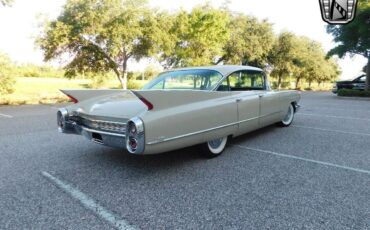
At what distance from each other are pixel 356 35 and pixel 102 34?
57.1ft

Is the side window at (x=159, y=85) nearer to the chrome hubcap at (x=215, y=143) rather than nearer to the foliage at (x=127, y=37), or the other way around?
the chrome hubcap at (x=215, y=143)

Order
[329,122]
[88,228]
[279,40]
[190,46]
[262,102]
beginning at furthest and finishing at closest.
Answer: [279,40] → [190,46] → [329,122] → [262,102] → [88,228]

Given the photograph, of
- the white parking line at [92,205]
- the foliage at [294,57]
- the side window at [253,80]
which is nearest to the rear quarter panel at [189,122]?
the white parking line at [92,205]

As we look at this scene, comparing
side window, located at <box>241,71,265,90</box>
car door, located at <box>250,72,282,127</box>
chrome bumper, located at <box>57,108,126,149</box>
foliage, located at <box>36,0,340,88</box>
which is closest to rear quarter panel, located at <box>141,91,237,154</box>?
chrome bumper, located at <box>57,108,126,149</box>

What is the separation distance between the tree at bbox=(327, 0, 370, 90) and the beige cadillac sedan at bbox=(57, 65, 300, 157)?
52.9ft

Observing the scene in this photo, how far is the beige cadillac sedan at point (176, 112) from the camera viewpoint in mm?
3035

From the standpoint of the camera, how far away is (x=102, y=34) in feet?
56.7

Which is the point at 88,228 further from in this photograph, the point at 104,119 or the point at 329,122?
the point at 329,122

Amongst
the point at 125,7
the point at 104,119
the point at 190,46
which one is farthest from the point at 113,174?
the point at 190,46

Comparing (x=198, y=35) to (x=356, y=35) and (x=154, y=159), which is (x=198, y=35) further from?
(x=154, y=159)

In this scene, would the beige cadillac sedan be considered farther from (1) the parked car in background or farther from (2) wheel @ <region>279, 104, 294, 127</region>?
(1) the parked car in background

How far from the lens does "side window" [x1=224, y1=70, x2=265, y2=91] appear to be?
4.55 metres

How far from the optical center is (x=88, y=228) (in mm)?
2221

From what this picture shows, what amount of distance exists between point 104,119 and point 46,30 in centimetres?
1750
